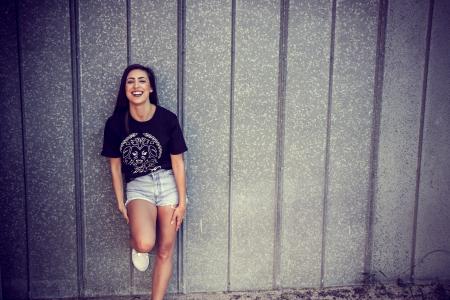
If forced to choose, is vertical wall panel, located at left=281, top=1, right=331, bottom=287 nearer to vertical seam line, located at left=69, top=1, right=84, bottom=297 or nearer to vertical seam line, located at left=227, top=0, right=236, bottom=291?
vertical seam line, located at left=227, top=0, right=236, bottom=291

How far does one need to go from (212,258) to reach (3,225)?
1.66 m

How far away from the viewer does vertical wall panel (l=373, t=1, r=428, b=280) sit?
10.6ft

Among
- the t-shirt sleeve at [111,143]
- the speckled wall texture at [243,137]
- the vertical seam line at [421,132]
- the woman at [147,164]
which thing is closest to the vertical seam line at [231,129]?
the speckled wall texture at [243,137]

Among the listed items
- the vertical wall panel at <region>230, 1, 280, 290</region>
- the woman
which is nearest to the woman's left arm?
the woman

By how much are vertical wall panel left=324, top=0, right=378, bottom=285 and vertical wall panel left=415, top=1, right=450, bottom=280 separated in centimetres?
51

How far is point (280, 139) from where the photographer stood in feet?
10.6

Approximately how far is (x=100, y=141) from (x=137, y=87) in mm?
601

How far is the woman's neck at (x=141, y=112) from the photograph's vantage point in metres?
2.87

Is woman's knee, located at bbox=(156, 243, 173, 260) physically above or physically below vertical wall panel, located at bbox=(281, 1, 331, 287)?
below

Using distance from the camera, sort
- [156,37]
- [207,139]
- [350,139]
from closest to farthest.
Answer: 1. [156,37]
2. [207,139]
3. [350,139]

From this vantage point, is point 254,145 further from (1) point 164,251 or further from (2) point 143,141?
(1) point 164,251

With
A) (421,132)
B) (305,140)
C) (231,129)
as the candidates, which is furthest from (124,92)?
(421,132)

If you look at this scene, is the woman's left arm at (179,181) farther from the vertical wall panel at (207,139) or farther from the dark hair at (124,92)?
the dark hair at (124,92)

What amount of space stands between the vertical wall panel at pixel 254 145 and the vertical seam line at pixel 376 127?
83 centimetres
